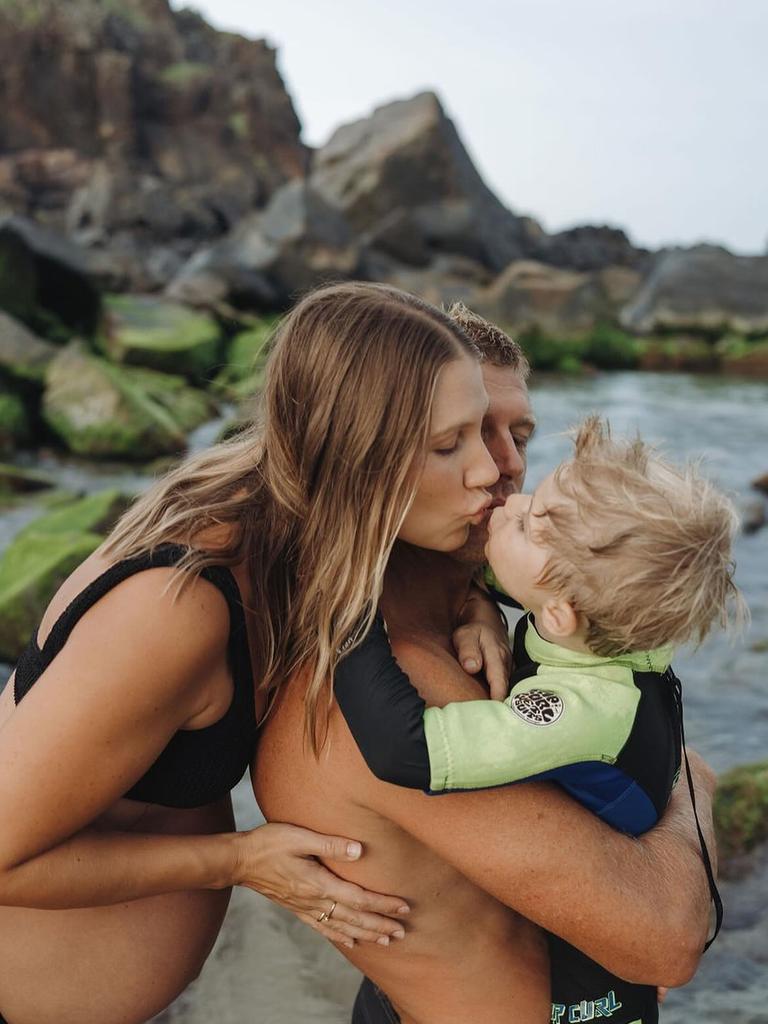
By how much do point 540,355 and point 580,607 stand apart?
19.1m

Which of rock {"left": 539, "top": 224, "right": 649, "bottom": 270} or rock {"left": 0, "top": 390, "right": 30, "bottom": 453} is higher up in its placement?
Result: rock {"left": 0, "top": 390, "right": 30, "bottom": 453}

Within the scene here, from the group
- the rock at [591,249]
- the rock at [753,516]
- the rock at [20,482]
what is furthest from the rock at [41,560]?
the rock at [591,249]

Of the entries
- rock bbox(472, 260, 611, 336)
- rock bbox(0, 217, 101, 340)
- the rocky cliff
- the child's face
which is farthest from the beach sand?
the rocky cliff

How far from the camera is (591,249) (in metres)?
41.4

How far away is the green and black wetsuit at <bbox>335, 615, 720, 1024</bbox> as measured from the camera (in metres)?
1.56

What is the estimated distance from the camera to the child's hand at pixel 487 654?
185cm

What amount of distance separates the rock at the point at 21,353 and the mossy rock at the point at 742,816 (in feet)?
28.1

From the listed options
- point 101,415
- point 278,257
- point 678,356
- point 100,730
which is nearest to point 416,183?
point 678,356

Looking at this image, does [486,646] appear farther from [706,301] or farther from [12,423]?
[706,301]

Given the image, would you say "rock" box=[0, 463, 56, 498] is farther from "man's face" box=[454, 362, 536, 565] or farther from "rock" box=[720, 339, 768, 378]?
"rock" box=[720, 339, 768, 378]

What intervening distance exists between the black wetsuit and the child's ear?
0.52 m

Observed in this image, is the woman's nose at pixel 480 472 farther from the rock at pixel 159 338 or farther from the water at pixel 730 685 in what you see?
the rock at pixel 159 338

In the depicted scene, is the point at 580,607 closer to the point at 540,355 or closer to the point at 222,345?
the point at 222,345

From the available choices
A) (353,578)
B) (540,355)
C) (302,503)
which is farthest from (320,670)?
(540,355)
